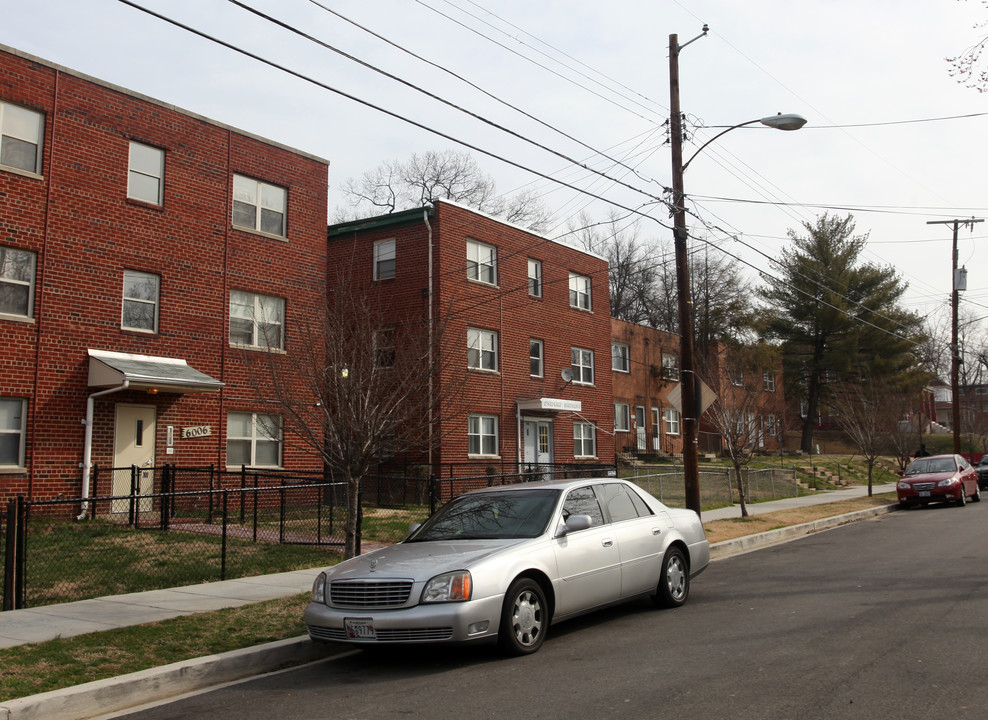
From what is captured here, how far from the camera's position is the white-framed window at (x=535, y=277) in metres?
29.9

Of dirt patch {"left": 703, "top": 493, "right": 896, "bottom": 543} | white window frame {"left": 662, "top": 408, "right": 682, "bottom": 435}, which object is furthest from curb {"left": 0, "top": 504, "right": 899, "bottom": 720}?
white window frame {"left": 662, "top": 408, "right": 682, "bottom": 435}

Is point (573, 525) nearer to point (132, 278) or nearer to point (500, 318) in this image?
point (132, 278)

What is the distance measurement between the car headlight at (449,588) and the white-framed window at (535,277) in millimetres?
23020

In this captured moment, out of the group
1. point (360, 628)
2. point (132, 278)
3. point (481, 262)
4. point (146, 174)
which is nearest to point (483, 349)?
point (481, 262)

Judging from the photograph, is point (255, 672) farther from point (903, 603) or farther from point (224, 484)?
point (224, 484)

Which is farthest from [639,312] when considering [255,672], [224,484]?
[255,672]

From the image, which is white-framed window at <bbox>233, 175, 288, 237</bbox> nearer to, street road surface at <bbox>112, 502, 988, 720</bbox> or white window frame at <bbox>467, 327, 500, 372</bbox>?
white window frame at <bbox>467, 327, 500, 372</bbox>

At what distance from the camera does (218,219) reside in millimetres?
20531

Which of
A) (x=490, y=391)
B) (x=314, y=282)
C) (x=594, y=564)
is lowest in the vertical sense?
(x=594, y=564)

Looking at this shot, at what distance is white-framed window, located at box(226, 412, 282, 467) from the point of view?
2062 cm

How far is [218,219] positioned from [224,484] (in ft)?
19.7

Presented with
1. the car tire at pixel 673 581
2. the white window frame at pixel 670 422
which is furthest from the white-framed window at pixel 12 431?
the white window frame at pixel 670 422

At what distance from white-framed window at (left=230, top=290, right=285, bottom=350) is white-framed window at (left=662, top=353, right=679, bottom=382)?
76.6ft

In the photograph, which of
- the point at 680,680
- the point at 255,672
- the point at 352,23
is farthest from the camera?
the point at 352,23
